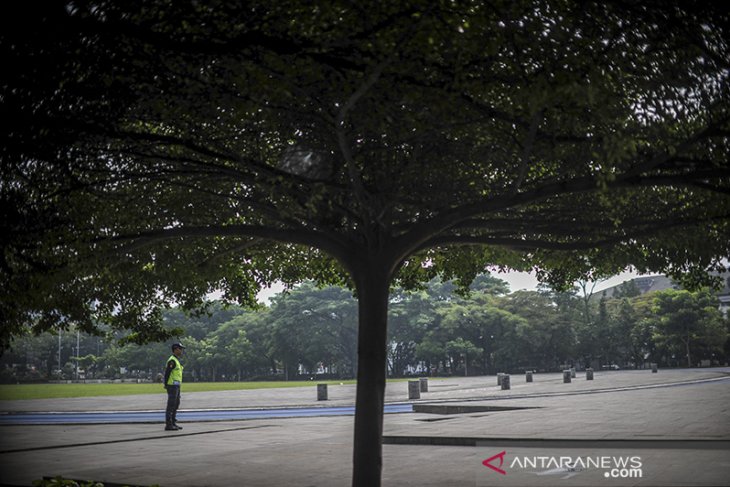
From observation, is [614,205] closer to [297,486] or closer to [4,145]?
[297,486]

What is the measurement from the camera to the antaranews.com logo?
9.45m

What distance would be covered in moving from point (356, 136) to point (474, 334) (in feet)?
234

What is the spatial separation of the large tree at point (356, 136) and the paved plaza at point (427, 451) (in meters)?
2.27

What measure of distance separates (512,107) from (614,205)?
297cm

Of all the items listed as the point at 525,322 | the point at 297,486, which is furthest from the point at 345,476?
the point at 525,322

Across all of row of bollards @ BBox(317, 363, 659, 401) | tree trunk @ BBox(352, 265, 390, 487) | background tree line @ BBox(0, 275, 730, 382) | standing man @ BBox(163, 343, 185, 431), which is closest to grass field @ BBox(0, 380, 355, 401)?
background tree line @ BBox(0, 275, 730, 382)

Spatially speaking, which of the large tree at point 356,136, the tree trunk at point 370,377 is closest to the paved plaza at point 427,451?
the tree trunk at point 370,377

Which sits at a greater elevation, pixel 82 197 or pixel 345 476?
pixel 82 197

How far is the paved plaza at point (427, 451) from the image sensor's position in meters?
9.62

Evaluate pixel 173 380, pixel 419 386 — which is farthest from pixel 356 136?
pixel 419 386

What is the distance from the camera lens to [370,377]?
8.95 m

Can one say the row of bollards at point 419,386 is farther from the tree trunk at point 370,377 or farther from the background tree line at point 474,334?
the background tree line at point 474,334

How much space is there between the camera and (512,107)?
22.2ft

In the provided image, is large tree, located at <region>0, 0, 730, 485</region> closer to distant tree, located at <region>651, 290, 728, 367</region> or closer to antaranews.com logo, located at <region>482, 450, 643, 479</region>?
antaranews.com logo, located at <region>482, 450, 643, 479</region>
